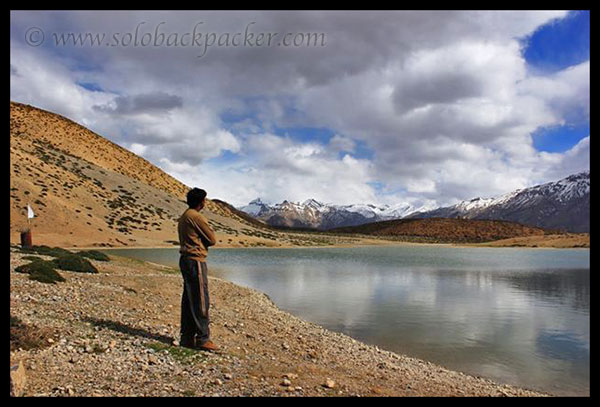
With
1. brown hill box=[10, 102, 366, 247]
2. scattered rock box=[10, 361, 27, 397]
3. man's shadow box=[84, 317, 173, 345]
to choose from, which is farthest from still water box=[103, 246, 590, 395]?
brown hill box=[10, 102, 366, 247]

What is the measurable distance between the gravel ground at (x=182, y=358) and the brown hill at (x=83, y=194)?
47.2 m

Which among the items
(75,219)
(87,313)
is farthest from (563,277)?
(75,219)

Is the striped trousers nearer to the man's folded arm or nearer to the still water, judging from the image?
the man's folded arm

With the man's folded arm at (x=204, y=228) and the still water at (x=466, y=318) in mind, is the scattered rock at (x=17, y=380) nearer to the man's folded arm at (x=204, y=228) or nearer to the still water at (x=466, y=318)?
the man's folded arm at (x=204, y=228)

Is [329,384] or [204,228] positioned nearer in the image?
[329,384]

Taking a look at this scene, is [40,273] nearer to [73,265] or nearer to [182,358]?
[73,265]

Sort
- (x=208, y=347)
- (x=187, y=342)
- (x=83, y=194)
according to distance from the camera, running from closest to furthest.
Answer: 1. (x=208, y=347)
2. (x=187, y=342)
3. (x=83, y=194)

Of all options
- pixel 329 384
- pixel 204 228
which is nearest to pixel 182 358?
pixel 204 228

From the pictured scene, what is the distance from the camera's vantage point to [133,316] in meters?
15.0

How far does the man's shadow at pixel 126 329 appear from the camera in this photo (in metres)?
12.3

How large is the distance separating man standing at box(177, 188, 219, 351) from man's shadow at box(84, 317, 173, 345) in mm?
914

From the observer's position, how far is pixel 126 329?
12945 mm

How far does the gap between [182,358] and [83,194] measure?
89952 millimetres

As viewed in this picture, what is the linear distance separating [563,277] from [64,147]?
130585 mm
